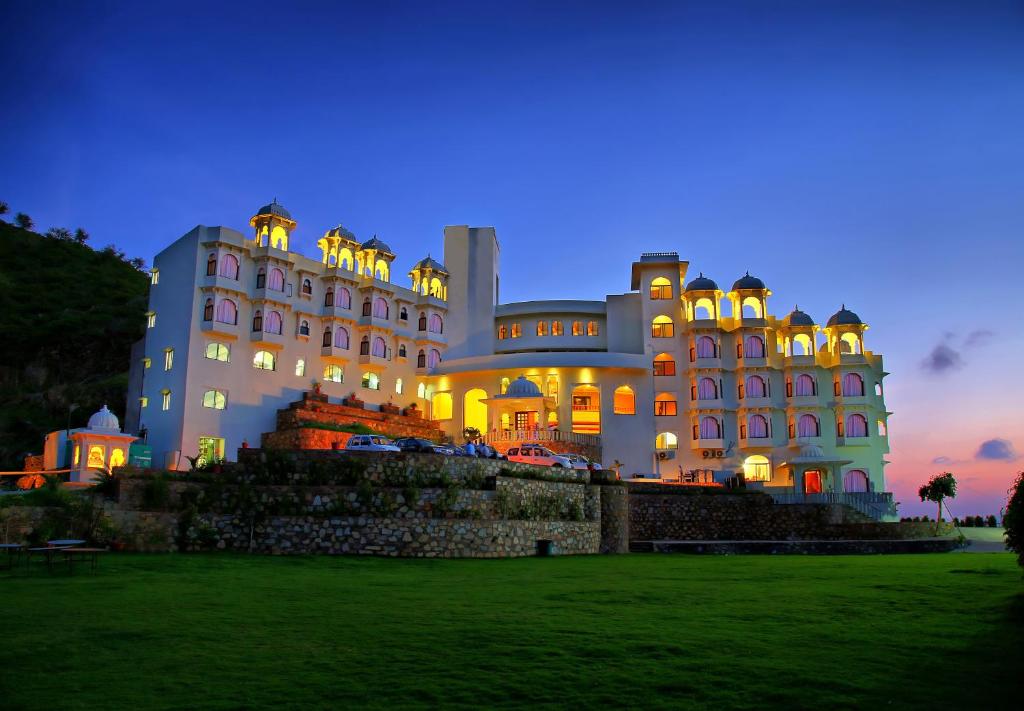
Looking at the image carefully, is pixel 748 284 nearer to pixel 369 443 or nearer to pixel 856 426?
pixel 856 426

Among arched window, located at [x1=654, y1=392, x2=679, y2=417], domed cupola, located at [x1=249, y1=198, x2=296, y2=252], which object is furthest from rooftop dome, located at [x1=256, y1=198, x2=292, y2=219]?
arched window, located at [x1=654, y1=392, x2=679, y2=417]

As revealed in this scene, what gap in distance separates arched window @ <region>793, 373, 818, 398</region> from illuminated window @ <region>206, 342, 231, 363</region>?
3449 centimetres

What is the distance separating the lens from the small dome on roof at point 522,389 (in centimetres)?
4736

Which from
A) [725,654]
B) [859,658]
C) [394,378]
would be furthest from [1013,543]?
[394,378]

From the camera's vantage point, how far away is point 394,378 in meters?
49.8

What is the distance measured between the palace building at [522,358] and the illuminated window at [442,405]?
0.43ft

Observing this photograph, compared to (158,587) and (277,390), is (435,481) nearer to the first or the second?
(158,587)

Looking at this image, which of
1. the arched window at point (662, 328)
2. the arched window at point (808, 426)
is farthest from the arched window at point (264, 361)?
the arched window at point (808, 426)

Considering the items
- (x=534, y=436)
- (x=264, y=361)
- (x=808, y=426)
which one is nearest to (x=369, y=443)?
(x=264, y=361)

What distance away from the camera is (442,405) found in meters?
53.0

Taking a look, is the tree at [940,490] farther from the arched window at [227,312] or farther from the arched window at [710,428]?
the arched window at [227,312]

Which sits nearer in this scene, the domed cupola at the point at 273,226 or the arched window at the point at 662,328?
the domed cupola at the point at 273,226

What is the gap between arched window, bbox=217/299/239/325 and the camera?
40656 mm

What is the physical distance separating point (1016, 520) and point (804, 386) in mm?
41364
